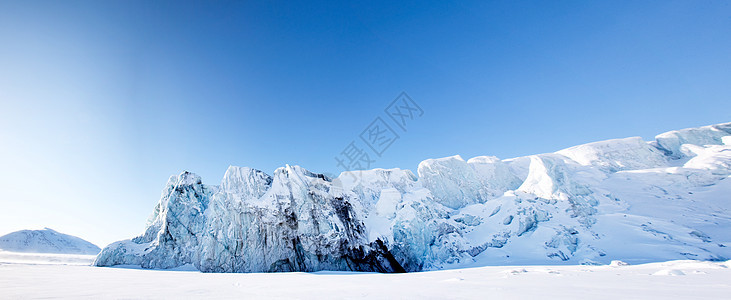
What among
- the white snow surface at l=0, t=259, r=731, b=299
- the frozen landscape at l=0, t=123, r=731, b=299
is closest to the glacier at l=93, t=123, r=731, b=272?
the frozen landscape at l=0, t=123, r=731, b=299

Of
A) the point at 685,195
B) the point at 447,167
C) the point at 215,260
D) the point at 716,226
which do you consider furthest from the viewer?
the point at 447,167

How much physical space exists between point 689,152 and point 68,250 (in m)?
157

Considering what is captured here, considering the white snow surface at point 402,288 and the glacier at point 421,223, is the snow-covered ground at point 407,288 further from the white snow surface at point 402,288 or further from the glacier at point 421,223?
the glacier at point 421,223

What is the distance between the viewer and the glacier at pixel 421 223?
112 ft

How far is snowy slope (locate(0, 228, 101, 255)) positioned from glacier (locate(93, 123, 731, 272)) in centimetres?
5422

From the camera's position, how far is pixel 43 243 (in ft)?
234

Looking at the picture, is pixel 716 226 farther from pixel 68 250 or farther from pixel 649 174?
pixel 68 250

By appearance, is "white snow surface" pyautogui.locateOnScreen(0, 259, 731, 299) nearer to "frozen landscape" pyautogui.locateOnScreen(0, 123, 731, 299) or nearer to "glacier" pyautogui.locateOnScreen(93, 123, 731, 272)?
"frozen landscape" pyautogui.locateOnScreen(0, 123, 731, 299)

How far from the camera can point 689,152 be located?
61.6 m

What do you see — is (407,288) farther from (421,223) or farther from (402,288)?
(421,223)

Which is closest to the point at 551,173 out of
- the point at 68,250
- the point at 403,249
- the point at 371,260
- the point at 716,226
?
the point at 716,226

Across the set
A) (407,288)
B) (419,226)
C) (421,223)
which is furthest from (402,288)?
(421,223)

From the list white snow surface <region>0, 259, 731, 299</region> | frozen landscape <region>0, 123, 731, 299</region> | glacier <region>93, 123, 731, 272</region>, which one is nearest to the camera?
white snow surface <region>0, 259, 731, 299</region>

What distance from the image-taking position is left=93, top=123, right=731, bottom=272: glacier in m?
34.2
